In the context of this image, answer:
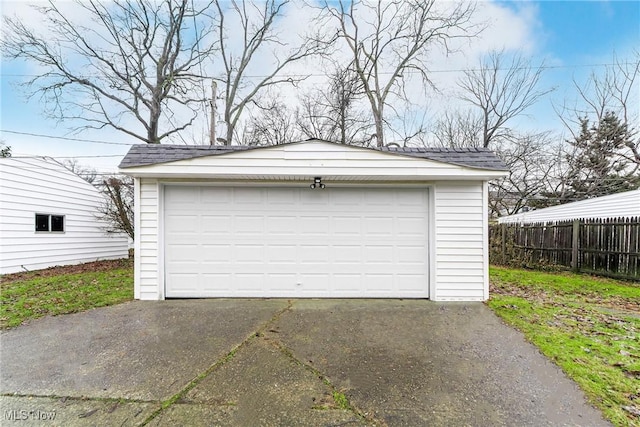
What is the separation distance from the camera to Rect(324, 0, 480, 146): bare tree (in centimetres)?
1424

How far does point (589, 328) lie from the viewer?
3.82 metres

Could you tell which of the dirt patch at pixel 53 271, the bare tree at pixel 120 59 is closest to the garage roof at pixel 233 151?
the dirt patch at pixel 53 271

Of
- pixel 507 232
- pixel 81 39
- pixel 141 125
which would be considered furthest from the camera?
pixel 141 125

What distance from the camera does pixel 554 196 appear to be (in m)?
16.8

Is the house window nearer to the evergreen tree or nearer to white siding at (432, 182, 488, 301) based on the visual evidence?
white siding at (432, 182, 488, 301)

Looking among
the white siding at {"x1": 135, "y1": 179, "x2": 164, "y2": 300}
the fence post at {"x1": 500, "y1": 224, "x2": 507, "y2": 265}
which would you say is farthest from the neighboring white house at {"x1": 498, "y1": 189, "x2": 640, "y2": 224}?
the white siding at {"x1": 135, "y1": 179, "x2": 164, "y2": 300}

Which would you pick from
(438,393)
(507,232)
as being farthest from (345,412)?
(507,232)

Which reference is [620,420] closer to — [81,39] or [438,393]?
[438,393]

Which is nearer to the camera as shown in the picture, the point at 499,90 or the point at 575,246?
the point at 575,246

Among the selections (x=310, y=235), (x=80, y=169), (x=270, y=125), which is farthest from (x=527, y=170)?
(x=80, y=169)

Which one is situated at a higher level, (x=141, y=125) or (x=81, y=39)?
(x=81, y=39)

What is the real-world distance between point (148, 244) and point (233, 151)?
2.21 m

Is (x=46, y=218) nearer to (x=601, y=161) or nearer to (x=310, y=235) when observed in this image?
(x=310, y=235)

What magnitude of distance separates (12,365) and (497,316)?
19.2 feet
